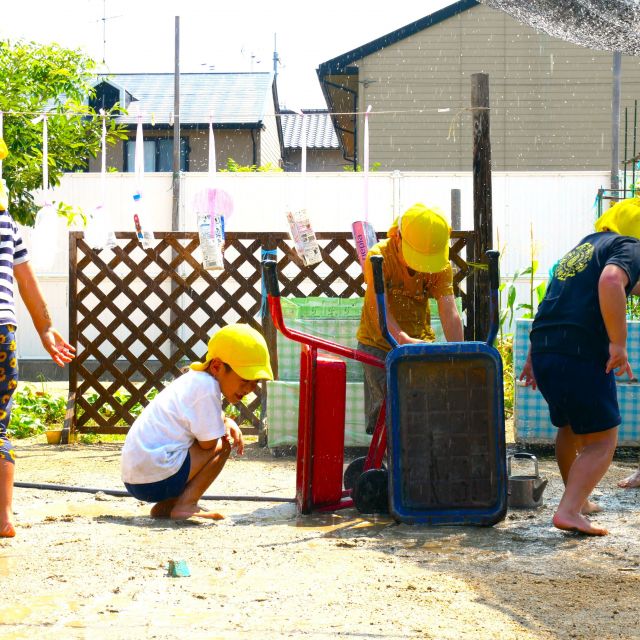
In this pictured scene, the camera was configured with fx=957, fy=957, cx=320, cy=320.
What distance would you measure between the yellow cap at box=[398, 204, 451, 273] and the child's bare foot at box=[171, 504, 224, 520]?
1233mm

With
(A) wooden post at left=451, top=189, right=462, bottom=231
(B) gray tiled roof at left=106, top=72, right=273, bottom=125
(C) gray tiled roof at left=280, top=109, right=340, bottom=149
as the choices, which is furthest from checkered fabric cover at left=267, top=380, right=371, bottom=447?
(C) gray tiled roof at left=280, top=109, right=340, bottom=149

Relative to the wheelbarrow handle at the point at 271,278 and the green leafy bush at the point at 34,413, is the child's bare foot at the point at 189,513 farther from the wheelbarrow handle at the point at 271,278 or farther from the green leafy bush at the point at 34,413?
the green leafy bush at the point at 34,413

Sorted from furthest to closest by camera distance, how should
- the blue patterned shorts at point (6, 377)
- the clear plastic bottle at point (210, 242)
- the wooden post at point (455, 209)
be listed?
the wooden post at point (455, 209), the clear plastic bottle at point (210, 242), the blue patterned shorts at point (6, 377)

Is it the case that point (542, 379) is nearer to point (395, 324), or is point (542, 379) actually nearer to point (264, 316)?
point (395, 324)

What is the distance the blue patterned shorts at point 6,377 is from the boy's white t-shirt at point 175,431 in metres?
0.47

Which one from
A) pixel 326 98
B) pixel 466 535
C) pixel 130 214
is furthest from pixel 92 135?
pixel 326 98

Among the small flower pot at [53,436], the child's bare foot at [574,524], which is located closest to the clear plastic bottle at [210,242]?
the small flower pot at [53,436]

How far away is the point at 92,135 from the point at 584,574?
27.3 feet

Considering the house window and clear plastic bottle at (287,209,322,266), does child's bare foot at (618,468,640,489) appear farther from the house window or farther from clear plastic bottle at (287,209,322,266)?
the house window

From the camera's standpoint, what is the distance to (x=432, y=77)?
18.2 meters

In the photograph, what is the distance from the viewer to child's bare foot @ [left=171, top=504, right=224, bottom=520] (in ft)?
11.8

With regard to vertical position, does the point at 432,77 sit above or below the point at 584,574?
above

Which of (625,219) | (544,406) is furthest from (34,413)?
(625,219)

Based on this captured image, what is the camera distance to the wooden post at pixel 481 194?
6.23 m
